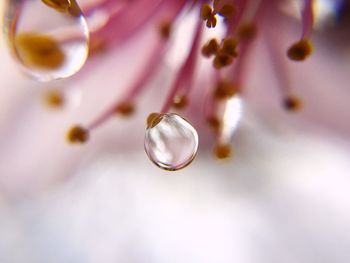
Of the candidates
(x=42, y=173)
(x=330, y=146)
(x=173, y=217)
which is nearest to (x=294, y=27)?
(x=330, y=146)

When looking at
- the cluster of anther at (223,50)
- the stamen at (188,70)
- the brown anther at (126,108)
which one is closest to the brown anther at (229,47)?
the cluster of anther at (223,50)

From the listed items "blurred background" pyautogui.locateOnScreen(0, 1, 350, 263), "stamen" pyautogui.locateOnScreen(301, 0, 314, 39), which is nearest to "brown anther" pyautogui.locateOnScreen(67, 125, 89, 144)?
"blurred background" pyautogui.locateOnScreen(0, 1, 350, 263)

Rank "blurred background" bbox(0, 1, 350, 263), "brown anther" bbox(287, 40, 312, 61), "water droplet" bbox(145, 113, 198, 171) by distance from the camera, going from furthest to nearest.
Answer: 1. "blurred background" bbox(0, 1, 350, 263)
2. "brown anther" bbox(287, 40, 312, 61)
3. "water droplet" bbox(145, 113, 198, 171)

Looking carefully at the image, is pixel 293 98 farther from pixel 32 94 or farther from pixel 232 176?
pixel 32 94

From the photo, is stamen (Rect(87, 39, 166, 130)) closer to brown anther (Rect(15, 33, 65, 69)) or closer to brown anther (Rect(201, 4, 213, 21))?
brown anther (Rect(15, 33, 65, 69))

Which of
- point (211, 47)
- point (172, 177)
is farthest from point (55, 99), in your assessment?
point (211, 47)

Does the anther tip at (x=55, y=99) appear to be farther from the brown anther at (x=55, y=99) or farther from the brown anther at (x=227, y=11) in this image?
the brown anther at (x=227, y=11)
